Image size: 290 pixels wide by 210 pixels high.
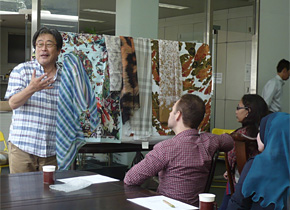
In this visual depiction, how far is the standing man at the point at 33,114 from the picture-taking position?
10.4 ft

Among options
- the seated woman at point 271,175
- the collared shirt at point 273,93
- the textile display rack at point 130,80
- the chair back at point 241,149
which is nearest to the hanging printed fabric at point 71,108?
the textile display rack at point 130,80

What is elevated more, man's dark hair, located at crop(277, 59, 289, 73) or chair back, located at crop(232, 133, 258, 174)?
man's dark hair, located at crop(277, 59, 289, 73)

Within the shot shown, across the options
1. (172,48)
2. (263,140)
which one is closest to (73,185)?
(263,140)

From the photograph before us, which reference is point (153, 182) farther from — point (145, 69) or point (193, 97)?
point (193, 97)

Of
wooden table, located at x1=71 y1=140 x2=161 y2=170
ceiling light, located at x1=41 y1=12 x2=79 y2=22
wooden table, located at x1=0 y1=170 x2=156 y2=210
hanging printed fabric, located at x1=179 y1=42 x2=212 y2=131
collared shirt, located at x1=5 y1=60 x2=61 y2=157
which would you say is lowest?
wooden table, located at x1=71 y1=140 x2=161 y2=170

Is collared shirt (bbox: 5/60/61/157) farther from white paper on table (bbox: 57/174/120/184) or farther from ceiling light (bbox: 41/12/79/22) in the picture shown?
ceiling light (bbox: 41/12/79/22)

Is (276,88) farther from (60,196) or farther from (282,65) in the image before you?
(60,196)

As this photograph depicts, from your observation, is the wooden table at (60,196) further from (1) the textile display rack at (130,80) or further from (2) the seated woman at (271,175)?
(1) the textile display rack at (130,80)

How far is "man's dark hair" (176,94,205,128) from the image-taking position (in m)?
2.86

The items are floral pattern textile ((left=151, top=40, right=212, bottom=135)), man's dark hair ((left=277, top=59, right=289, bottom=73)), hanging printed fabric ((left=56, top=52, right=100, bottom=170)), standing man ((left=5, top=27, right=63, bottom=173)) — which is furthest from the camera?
man's dark hair ((left=277, top=59, right=289, bottom=73))

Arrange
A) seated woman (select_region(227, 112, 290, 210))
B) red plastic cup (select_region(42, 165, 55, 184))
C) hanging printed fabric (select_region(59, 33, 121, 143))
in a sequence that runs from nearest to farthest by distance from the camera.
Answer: seated woman (select_region(227, 112, 290, 210))
red plastic cup (select_region(42, 165, 55, 184))
hanging printed fabric (select_region(59, 33, 121, 143))

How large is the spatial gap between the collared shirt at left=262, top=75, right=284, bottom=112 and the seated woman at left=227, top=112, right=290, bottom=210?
5071mm

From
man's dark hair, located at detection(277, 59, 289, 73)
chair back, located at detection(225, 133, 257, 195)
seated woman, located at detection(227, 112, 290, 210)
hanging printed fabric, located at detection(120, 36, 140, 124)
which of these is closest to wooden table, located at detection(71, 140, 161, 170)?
hanging printed fabric, located at detection(120, 36, 140, 124)

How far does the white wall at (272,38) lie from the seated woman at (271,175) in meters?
5.50
